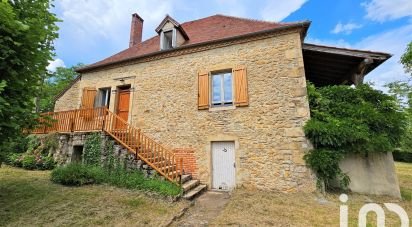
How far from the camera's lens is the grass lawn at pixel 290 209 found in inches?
167

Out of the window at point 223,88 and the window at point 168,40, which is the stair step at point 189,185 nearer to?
the window at point 223,88

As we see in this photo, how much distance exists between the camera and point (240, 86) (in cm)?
721

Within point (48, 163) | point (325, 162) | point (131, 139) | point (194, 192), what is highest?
point (131, 139)

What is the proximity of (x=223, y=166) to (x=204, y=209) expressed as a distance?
79.3 inches

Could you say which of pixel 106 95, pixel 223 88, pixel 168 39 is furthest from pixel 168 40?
pixel 106 95

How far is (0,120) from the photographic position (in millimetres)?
4020

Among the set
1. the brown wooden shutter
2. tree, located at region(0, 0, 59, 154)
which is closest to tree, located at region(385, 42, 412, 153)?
the brown wooden shutter

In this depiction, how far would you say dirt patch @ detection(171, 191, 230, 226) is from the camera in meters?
4.53

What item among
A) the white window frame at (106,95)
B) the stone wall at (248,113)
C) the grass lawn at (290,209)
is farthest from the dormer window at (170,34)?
the grass lawn at (290,209)

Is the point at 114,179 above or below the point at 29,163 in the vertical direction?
below

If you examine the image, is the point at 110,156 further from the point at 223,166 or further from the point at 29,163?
the point at 29,163

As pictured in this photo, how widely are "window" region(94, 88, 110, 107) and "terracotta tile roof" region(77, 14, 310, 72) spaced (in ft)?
3.80

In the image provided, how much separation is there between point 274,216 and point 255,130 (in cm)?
279

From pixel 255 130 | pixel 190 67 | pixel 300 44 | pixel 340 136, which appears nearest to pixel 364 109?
pixel 340 136
